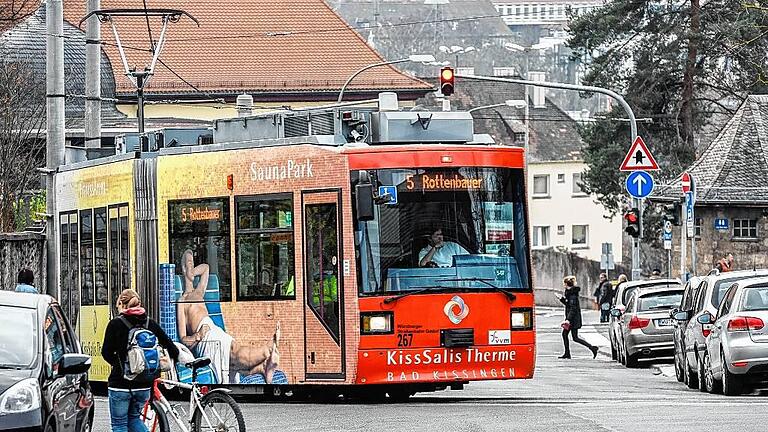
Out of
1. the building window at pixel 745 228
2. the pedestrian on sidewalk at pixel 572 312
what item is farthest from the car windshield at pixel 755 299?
the building window at pixel 745 228

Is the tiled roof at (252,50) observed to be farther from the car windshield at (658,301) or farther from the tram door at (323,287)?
the tram door at (323,287)

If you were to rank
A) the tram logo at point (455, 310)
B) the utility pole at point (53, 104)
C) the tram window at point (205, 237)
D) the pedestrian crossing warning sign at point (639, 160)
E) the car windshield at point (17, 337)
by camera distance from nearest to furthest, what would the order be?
the car windshield at point (17, 337), the tram logo at point (455, 310), the tram window at point (205, 237), the utility pole at point (53, 104), the pedestrian crossing warning sign at point (639, 160)

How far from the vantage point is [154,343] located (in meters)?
14.4

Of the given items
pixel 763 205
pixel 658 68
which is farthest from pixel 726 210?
pixel 658 68

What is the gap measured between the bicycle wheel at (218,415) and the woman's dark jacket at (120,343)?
0.49 m

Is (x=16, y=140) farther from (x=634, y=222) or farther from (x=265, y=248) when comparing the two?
(x=265, y=248)

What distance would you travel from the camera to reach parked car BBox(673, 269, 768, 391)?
75.3 feet

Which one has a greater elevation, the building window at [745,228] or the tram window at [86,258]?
the building window at [745,228]

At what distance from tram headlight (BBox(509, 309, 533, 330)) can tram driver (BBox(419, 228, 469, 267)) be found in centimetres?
84

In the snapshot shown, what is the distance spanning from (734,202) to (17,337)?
4341 cm

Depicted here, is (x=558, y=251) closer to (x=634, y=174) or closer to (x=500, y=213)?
(x=634, y=174)

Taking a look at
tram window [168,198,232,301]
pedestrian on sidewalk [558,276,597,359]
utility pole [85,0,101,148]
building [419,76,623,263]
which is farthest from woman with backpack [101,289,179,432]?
building [419,76,623,263]

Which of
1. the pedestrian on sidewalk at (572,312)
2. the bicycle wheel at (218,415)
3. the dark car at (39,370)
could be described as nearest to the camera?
the dark car at (39,370)

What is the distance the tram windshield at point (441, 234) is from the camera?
19.1 metres
